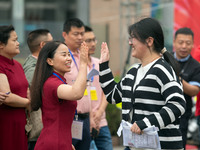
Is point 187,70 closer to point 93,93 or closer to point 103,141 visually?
point 93,93

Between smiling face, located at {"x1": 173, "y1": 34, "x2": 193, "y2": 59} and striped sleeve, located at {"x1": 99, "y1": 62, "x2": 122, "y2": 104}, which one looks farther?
smiling face, located at {"x1": 173, "y1": 34, "x2": 193, "y2": 59}

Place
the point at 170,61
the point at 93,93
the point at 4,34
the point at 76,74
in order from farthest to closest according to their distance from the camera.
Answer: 1. the point at 93,93
2. the point at 76,74
3. the point at 4,34
4. the point at 170,61

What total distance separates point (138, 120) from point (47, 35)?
236 centimetres

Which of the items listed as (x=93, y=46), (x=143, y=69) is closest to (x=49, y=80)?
(x=143, y=69)

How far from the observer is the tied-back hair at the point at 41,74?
3852 mm

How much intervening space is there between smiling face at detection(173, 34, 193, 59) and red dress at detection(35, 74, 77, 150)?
7.94ft

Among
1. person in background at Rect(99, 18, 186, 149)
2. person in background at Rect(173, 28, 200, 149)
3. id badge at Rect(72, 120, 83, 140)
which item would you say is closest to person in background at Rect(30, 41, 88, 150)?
person in background at Rect(99, 18, 186, 149)

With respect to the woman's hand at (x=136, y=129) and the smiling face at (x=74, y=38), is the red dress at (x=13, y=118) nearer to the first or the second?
the smiling face at (x=74, y=38)

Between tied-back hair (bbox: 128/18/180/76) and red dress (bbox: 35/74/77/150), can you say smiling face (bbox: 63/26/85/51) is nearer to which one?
red dress (bbox: 35/74/77/150)

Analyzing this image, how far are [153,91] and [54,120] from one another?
920mm

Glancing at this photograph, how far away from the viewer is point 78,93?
11.9 feet

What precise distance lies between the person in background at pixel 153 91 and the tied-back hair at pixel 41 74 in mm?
736

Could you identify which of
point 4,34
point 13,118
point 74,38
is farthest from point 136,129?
point 74,38

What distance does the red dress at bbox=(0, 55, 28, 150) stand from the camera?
4656mm
